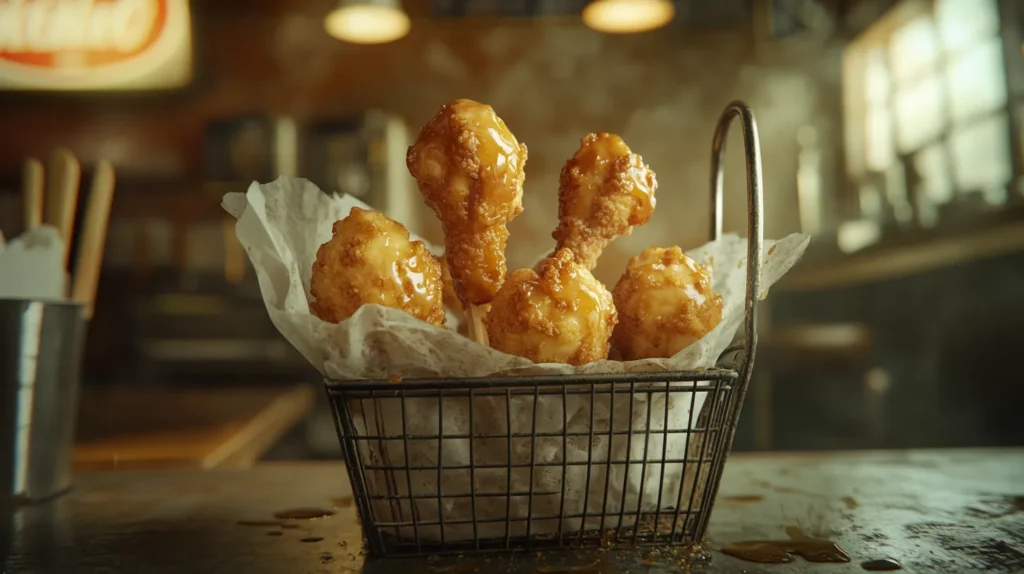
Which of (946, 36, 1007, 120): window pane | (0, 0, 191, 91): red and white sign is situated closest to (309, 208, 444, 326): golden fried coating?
(946, 36, 1007, 120): window pane

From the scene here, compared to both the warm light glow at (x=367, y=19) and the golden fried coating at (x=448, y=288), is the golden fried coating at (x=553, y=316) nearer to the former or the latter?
the golden fried coating at (x=448, y=288)

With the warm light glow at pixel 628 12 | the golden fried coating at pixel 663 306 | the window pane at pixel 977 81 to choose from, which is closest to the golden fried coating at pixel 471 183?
the golden fried coating at pixel 663 306

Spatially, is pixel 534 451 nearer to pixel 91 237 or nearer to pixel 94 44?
pixel 91 237

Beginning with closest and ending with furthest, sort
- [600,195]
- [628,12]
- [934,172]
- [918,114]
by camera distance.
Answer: [600,195], [628,12], [934,172], [918,114]

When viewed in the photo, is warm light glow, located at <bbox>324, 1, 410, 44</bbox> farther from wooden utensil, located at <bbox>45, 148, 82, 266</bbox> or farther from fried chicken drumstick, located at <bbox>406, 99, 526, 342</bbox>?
fried chicken drumstick, located at <bbox>406, 99, 526, 342</bbox>

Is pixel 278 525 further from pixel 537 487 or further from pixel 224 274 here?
pixel 224 274

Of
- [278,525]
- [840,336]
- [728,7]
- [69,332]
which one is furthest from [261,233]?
[728,7]

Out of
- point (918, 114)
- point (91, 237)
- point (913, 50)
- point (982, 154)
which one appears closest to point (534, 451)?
point (91, 237)
